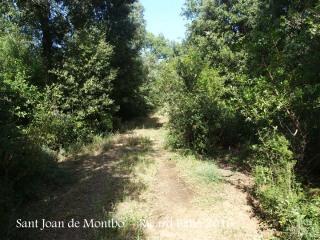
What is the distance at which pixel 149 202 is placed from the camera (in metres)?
6.11

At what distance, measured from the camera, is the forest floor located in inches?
199

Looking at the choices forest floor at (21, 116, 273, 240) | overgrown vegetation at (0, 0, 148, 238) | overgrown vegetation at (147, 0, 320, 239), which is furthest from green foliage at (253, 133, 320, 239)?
overgrown vegetation at (0, 0, 148, 238)

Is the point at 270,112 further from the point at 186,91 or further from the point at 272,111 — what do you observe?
the point at 186,91

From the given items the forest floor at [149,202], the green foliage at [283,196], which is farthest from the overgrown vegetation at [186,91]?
the forest floor at [149,202]

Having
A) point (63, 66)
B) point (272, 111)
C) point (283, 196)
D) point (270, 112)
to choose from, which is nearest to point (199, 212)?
point (283, 196)

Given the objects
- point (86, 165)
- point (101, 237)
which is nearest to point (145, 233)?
point (101, 237)

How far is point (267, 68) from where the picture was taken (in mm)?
6891

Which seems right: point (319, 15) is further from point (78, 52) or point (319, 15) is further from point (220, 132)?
point (78, 52)

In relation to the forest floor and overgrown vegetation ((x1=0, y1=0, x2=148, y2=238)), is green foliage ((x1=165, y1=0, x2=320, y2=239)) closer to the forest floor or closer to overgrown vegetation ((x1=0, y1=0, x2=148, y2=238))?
the forest floor

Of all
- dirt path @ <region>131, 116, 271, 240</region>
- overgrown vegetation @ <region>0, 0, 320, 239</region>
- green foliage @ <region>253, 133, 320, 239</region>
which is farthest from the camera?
overgrown vegetation @ <region>0, 0, 320, 239</region>

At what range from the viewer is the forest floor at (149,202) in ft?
16.6

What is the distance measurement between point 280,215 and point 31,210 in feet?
16.9

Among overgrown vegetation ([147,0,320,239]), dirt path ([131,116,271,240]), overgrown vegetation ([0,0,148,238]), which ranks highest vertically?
overgrown vegetation ([0,0,148,238])

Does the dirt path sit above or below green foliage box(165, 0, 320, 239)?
below
